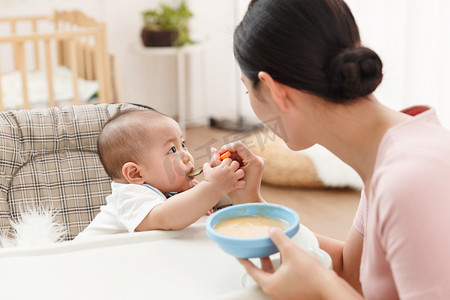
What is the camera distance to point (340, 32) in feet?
3.13

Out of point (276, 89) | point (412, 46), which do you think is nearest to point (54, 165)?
point (276, 89)

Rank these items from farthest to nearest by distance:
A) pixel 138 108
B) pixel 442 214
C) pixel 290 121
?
pixel 138 108 → pixel 290 121 → pixel 442 214

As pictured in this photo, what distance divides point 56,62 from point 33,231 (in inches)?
118

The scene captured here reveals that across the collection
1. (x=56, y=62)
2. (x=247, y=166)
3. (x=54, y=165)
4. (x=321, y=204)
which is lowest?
(x=321, y=204)

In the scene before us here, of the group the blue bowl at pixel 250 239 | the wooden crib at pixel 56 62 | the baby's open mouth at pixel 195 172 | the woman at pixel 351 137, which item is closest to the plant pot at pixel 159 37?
the wooden crib at pixel 56 62

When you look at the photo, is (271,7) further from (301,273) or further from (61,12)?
(61,12)

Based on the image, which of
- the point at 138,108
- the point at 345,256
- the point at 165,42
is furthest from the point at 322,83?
the point at 165,42

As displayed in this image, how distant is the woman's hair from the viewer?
3.07ft

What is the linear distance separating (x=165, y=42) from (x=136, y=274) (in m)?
3.18

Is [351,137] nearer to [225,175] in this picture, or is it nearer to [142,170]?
[225,175]

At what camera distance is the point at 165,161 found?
1393mm

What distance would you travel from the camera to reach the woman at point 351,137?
0.83m

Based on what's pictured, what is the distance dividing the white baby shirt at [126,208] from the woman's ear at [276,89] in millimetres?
438

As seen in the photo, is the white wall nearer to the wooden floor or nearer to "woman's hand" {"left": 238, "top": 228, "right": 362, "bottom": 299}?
the wooden floor
